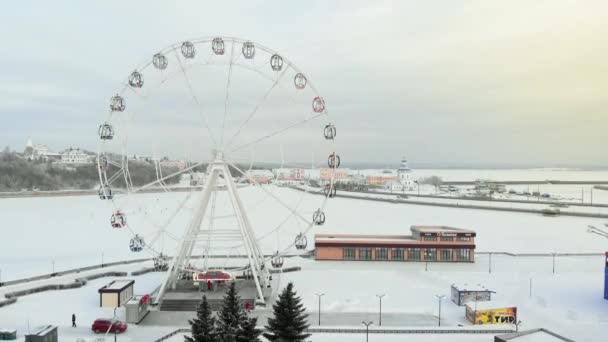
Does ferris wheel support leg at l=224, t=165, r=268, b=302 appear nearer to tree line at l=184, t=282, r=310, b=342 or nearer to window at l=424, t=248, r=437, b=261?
tree line at l=184, t=282, r=310, b=342

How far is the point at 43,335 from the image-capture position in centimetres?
1308

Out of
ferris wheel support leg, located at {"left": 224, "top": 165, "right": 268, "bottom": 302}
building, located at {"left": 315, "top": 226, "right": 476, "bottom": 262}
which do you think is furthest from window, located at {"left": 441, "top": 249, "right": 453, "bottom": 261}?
ferris wheel support leg, located at {"left": 224, "top": 165, "right": 268, "bottom": 302}

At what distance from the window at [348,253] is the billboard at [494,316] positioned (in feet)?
39.0

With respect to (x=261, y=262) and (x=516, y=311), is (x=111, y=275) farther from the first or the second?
(x=516, y=311)

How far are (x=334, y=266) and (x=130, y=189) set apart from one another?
489 inches

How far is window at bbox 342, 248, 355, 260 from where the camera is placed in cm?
2836

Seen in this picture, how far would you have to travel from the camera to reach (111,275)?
77.4 ft

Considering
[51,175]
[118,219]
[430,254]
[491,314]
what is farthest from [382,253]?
[51,175]

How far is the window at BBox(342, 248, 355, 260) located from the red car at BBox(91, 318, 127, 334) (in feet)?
50.6

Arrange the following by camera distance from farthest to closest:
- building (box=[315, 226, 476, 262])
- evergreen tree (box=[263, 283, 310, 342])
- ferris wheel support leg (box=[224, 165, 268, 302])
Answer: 1. building (box=[315, 226, 476, 262])
2. ferris wheel support leg (box=[224, 165, 268, 302])
3. evergreen tree (box=[263, 283, 310, 342])

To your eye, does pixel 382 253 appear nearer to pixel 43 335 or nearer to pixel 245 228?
pixel 245 228

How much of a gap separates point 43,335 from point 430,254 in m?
21.6

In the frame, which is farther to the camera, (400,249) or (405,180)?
(405,180)

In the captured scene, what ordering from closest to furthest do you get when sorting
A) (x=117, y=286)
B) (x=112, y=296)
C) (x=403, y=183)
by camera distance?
(x=112, y=296) < (x=117, y=286) < (x=403, y=183)
